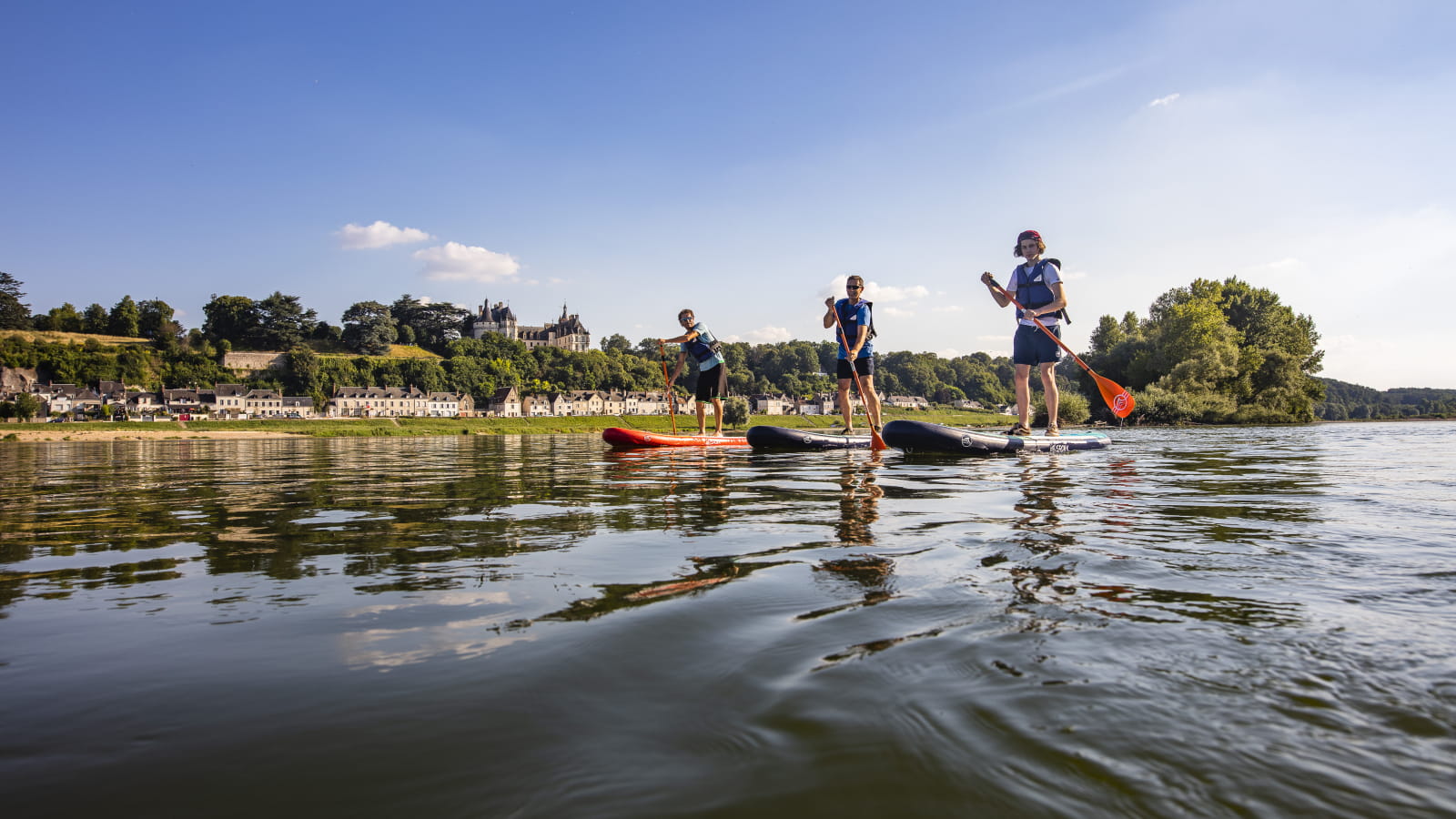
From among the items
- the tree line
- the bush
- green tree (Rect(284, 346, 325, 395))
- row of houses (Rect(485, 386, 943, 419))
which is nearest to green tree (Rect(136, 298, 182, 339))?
the tree line

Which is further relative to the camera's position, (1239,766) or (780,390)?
(780,390)

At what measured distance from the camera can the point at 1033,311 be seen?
12367 millimetres

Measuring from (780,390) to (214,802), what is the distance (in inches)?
7564

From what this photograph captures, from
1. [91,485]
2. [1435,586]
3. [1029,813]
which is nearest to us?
[1029,813]

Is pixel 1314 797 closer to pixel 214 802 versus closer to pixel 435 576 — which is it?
pixel 214 802

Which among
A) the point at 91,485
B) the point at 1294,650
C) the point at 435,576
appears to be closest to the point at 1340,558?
the point at 1294,650

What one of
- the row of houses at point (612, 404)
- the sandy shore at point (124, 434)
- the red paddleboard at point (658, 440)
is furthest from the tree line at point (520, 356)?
the sandy shore at point (124, 434)

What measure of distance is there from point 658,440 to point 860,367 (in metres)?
5.02

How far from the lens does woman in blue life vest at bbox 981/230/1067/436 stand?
12242 millimetres

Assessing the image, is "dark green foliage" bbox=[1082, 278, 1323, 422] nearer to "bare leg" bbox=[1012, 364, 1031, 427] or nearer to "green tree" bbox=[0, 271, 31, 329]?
"bare leg" bbox=[1012, 364, 1031, 427]

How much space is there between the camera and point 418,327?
177 m

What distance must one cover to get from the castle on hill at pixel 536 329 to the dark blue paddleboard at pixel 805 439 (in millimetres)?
178312

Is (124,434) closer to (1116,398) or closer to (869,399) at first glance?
(869,399)

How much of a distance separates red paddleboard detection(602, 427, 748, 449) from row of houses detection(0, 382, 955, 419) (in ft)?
222
